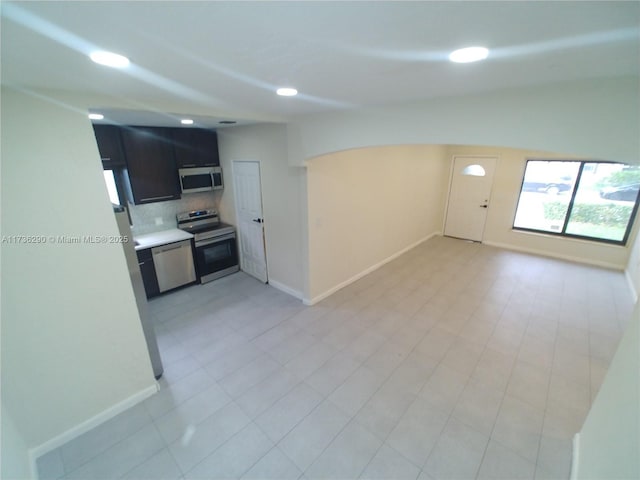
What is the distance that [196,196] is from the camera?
15.2ft

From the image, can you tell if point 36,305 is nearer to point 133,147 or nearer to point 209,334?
point 209,334

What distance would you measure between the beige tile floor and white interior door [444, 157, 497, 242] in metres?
2.24

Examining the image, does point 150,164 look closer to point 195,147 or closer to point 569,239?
point 195,147

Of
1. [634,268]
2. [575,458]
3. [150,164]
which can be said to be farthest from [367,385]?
[634,268]

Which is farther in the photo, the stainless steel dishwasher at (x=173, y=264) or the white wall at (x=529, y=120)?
the stainless steel dishwasher at (x=173, y=264)

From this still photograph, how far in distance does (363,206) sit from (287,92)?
2.60 m

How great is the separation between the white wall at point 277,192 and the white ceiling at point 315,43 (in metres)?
1.77

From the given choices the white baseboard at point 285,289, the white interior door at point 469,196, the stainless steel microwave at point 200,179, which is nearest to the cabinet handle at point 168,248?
the stainless steel microwave at point 200,179

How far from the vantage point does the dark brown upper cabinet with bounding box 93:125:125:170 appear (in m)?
3.29

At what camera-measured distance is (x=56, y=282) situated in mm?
1897

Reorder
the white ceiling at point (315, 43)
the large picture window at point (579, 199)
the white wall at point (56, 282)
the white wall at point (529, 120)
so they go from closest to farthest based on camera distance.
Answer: the white ceiling at point (315, 43), the white wall at point (529, 120), the white wall at point (56, 282), the large picture window at point (579, 199)

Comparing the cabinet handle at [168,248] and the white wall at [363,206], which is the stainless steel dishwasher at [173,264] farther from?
the white wall at [363,206]

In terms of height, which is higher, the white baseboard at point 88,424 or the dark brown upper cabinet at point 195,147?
the dark brown upper cabinet at point 195,147

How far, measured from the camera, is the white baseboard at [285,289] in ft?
13.1
